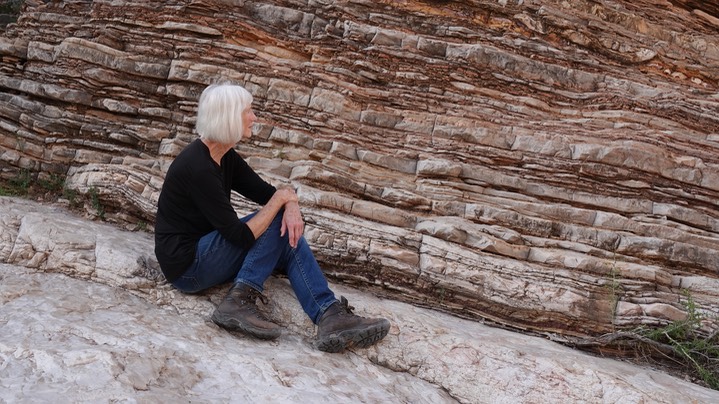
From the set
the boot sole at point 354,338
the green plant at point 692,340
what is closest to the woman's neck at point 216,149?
the boot sole at point 354,338

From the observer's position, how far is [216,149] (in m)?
4.30

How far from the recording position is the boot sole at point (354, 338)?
418 cm

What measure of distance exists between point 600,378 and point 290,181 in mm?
3553

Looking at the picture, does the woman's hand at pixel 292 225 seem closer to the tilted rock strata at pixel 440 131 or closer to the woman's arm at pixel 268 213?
the woman's arm at pixel 268 213

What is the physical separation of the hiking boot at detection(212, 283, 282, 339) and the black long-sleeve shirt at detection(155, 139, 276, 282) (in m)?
0.36

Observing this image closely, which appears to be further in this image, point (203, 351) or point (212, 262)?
point (212, 262)

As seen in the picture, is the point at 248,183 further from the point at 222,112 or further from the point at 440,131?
the point at 440,131

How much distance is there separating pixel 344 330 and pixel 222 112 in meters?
1.76

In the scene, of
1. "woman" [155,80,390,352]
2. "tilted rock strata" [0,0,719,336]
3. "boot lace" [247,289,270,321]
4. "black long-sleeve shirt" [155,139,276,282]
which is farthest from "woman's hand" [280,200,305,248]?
"tilted rock strata" [0,0,719,336]

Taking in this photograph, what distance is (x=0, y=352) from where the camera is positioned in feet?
10.7

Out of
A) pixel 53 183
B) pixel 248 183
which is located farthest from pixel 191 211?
pixel 53 183

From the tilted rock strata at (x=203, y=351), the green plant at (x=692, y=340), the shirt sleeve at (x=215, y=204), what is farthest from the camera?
the green plant at (x=692, y=340)

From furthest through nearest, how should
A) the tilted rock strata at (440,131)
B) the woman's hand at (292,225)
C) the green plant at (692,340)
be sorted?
the tilted rock strata at (440,131) < the green plant at (692,340) < the woman's hand at (292,225)

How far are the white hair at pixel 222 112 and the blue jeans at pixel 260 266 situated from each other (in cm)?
71
